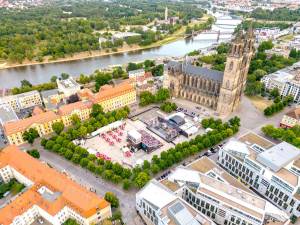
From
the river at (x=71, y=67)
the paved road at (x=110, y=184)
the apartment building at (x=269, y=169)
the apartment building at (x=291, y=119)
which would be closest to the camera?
the apartment building at (x=269, y=169)

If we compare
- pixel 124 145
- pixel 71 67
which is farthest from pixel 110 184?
pixel 71 67

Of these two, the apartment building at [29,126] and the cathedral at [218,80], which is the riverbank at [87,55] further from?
the cathedral at [218,80]

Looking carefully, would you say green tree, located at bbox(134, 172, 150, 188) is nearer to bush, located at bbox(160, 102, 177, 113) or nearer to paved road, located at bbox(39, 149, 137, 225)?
paved road, located at bbox(39, 149, 137, 225)

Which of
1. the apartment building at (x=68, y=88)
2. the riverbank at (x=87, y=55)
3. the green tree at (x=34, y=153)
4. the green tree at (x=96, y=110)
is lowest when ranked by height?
the riverbank at (x=87, y=55)

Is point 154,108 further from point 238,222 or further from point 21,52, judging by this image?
point 21,52

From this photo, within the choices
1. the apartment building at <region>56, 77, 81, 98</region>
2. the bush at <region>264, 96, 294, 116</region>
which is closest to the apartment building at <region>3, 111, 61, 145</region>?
the apartment building at <region>56, 77, 81, 98</region>

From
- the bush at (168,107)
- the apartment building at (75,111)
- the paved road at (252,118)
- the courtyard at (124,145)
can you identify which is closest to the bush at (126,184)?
the courtyard at (124,145)
